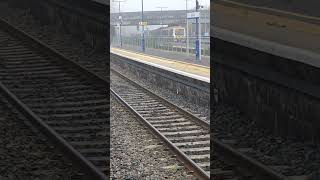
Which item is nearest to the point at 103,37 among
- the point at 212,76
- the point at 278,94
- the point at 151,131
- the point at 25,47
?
the point at 212,76

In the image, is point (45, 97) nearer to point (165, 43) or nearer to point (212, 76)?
point (212, 76)

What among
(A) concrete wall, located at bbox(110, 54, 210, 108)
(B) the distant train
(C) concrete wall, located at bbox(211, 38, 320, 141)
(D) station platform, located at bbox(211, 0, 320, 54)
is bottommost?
(A) concrete wall, located at bbox(110, 54, 210, 108)

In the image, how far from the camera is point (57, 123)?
510 cm

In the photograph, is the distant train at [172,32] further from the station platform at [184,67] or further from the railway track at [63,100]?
the railway track at [63,100]

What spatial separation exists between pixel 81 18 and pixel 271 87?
2.09 m

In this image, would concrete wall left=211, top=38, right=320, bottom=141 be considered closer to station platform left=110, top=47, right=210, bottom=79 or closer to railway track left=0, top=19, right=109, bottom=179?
Answer: railway track left=0, top=19, right=109, bottom=179

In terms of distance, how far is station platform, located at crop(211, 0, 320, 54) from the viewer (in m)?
2.88

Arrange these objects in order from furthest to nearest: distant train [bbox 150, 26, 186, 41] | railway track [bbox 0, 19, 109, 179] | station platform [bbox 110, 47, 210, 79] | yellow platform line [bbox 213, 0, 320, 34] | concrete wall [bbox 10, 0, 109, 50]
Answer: distant train [bbox 150, 26, 186, 41] < station platform [bbox 110, 47, 210, 79] < railway track [bbox 0, 19, 109, 179] < concrete wall [bbox 10, 0, 109, 50] < yellow platform line [bbox 213, 0, 320, 34]

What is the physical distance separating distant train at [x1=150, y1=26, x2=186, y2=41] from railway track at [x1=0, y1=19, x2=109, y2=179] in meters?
20.8

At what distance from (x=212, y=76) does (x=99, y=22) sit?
1.23 meters

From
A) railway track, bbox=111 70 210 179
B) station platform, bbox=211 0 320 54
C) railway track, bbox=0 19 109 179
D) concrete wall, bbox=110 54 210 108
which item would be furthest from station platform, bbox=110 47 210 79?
station platform, bbox=211 0 320 54

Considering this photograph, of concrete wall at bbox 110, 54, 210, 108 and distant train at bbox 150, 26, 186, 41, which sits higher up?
distant train at bbox 150, 26, 186, 41

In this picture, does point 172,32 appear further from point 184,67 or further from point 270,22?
point 270,22

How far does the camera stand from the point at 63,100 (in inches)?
222
